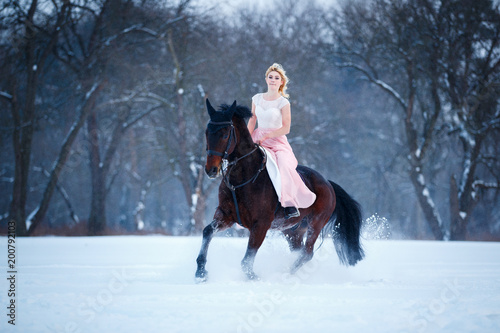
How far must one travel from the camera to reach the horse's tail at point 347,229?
7.41m

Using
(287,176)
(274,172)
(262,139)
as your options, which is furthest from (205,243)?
(262,139)

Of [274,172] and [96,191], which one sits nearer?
[274,172]

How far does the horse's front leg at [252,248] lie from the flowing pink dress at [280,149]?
1.88 feet

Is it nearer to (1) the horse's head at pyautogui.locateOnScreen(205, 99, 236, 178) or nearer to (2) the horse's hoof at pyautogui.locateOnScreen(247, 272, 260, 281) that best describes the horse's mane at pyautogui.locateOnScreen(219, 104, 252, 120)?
(1) the horse's head at pyautogui.locateOnScreen(205, 99, 236, 178)

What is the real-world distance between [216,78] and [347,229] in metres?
13.6

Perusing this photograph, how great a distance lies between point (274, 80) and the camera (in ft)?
21.8

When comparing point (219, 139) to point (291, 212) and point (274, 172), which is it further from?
point (291, 212)

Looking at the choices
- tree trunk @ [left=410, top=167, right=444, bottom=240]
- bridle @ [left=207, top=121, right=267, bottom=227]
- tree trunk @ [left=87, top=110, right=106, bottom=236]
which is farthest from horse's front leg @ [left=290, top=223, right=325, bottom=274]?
tree trunk @ [left=87, top=110, right=106, bottom=236]

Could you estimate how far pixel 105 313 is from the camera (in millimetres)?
3924

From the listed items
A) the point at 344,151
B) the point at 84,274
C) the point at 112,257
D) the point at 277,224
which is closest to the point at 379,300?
the point at 277,224

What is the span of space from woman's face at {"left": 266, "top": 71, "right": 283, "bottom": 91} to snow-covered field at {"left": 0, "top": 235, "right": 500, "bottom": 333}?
7.39ft

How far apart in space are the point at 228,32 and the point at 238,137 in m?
15.9

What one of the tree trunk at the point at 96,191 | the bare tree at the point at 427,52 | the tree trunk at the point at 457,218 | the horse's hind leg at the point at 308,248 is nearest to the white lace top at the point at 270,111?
the horse's hind leg at the point at 308,248

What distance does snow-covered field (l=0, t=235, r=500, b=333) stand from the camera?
363 cm
